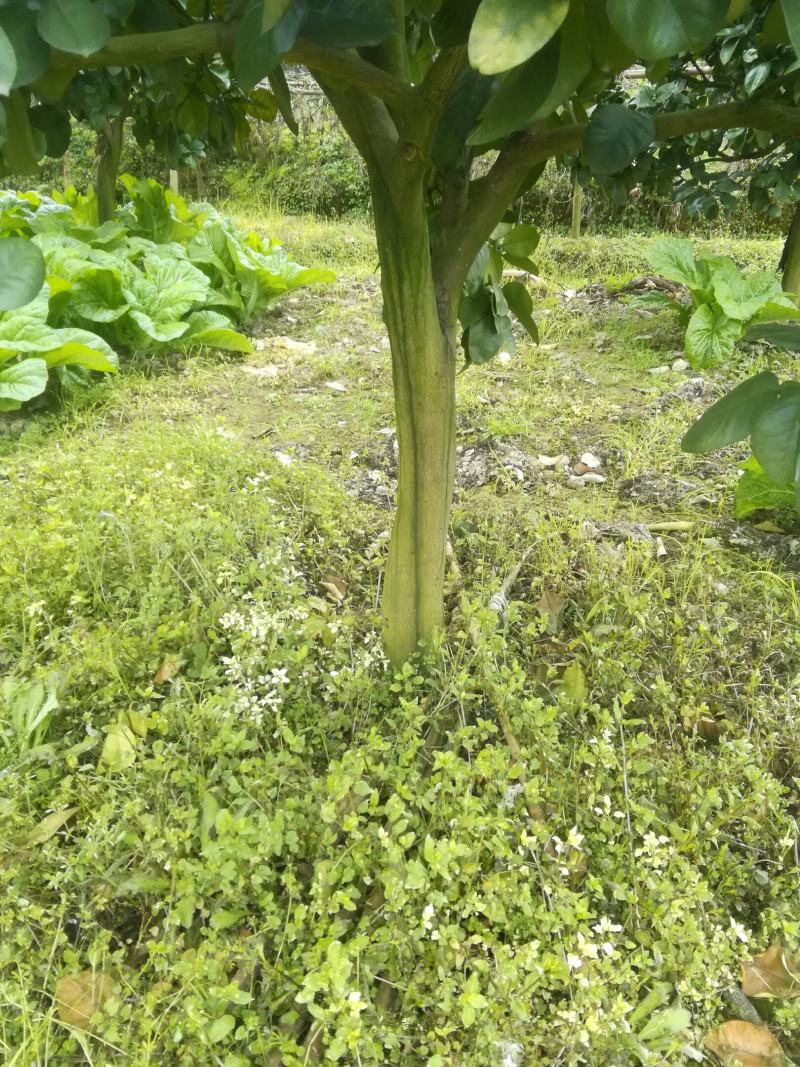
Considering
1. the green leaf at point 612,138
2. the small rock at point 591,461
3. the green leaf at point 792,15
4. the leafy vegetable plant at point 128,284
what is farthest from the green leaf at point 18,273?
the leafy vegetable plant at point 128,284

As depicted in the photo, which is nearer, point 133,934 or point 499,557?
point 133,934

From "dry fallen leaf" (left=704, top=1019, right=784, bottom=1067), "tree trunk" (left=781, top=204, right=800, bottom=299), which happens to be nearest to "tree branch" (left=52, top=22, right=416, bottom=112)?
"dry fallen leaf" (left=704, top=1019, right=784, bottom=1067)

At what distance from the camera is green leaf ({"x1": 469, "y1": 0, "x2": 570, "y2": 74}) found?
44 centimetres

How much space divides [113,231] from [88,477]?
1.92m

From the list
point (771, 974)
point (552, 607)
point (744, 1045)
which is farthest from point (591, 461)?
point (744, 1045)

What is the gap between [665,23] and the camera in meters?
0.47

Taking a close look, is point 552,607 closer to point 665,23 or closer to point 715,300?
point 665,23

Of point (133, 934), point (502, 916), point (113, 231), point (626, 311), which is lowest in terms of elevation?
point (133, 934)

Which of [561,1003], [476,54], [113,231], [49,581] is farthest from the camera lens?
[113,231]

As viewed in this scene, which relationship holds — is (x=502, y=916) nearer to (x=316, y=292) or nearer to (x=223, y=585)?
(x=223, y=585)

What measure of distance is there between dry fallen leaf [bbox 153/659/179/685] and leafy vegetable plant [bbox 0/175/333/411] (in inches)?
57.4

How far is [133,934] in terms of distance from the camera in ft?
3.78

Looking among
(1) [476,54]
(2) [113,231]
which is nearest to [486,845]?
(1) [476,54]

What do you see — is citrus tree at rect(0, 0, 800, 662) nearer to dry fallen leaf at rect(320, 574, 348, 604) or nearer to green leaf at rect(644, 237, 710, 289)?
dry fallen leaf at rect(320, 574, 348, 604)
